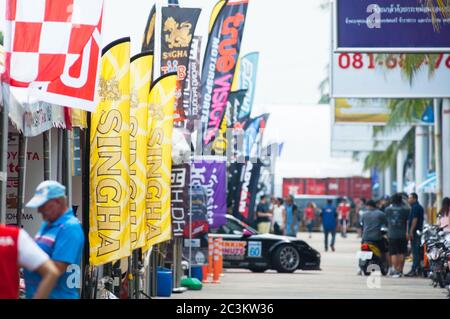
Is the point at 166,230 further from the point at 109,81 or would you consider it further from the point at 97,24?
the point at 97,24

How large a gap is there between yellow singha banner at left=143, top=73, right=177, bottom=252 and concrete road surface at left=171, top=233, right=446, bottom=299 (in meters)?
2.11

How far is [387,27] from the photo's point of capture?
1916 cm

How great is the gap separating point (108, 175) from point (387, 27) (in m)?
7.29

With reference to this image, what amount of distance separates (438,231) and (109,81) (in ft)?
30.8

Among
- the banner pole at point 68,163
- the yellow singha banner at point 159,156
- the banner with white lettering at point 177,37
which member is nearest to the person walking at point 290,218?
the banner with white lettering at point 177,37

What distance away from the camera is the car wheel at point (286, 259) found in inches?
1057

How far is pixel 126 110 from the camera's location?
1385cm

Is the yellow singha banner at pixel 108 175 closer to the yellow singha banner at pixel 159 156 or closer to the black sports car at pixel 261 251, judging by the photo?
the yellow singha banner at pixel 159 156

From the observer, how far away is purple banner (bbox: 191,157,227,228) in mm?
22203

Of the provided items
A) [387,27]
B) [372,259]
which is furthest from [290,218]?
[387,27]

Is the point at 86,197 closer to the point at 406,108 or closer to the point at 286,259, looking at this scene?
the point at 286,259

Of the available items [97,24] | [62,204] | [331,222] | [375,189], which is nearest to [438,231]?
[97,24]

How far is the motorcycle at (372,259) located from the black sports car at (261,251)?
1.59 meters

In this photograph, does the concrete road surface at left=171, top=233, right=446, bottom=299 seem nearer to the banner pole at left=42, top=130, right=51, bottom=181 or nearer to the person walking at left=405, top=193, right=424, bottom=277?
the person walking at left=405, top=193, right=424, bottom=277
